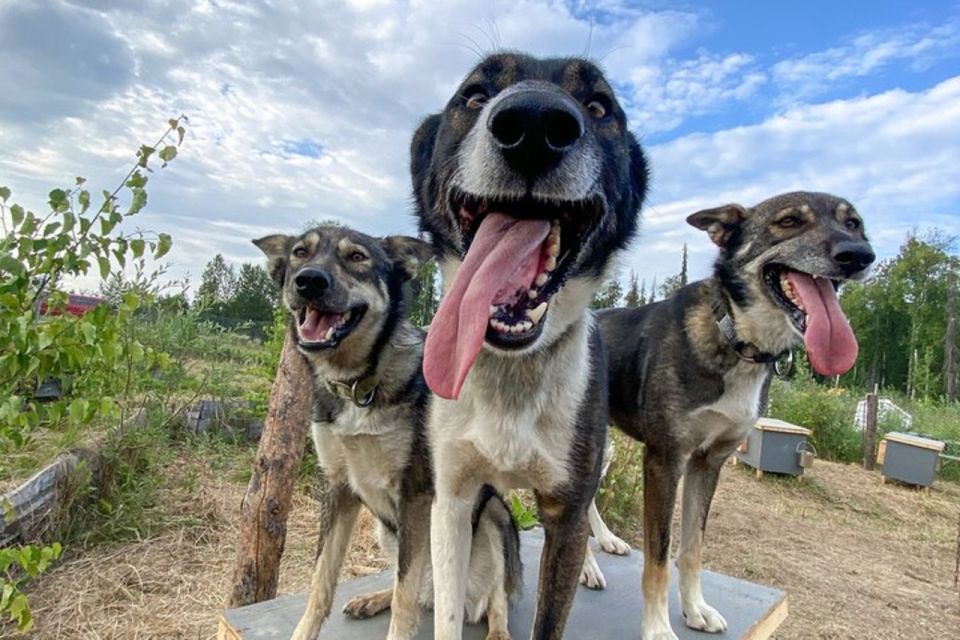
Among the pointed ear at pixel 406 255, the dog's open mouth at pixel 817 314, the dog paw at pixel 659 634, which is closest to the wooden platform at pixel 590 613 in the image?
the dog paw at pixel 659 634

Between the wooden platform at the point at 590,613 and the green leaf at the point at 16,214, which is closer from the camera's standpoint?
the green leaf at the point at 16,214

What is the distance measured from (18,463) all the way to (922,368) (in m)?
18.3

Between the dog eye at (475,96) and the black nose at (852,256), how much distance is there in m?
1.46

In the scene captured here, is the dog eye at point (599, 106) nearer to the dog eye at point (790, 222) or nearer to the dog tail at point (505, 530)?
the dog eye at point (790, 222)

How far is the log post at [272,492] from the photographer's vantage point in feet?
10.3

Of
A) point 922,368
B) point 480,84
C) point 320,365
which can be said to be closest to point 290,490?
point 320,365

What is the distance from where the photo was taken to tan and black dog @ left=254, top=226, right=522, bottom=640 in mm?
2145

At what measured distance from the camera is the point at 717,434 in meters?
2.41

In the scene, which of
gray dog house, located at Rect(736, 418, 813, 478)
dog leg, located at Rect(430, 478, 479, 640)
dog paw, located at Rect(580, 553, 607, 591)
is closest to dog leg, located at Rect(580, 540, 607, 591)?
dog paw, located at Rect(580, 553, 607, 591)

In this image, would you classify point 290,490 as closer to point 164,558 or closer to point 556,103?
point 164,558

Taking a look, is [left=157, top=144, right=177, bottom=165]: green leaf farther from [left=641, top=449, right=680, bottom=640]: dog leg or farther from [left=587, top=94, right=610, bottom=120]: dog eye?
[left=641, top=449, right=680, bottom=640]: dog leg

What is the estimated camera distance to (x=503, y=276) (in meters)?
1.46

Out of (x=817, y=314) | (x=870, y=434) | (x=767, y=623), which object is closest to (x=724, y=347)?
(x=817, y=314)

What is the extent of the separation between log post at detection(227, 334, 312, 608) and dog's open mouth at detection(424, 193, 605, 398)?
1697 millimetres
